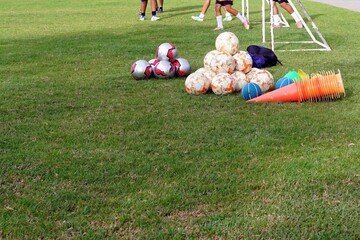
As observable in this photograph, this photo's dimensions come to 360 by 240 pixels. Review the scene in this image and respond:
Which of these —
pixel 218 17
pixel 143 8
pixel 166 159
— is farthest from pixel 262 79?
pixel 143 8

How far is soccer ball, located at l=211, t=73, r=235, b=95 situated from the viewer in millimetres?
7152

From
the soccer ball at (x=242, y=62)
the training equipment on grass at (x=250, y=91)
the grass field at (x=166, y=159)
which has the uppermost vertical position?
the soccer ball at (x=242, y=62)

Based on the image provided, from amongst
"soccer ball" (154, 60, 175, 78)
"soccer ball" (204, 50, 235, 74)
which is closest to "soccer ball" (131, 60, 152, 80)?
"soccer ball" (154, 60, 175, 78)

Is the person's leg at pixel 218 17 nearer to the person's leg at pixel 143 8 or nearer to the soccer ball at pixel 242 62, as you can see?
the person's leg at pixel 143 8

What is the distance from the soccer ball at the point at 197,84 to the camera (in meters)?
7.19

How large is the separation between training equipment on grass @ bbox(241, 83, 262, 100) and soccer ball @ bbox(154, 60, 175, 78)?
157 centimetres

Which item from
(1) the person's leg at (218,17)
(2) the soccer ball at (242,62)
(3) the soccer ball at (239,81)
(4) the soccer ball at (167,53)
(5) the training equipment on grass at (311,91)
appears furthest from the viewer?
(1) the person's leg at (218,17)

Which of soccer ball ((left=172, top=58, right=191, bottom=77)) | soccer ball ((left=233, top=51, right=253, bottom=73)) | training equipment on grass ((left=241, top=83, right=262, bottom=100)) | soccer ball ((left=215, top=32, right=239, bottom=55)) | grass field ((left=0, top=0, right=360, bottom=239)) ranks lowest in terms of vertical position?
grass field ((left=0, top=0, right=360, bottom=239))

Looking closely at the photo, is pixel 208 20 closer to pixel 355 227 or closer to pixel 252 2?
pixel 252 2

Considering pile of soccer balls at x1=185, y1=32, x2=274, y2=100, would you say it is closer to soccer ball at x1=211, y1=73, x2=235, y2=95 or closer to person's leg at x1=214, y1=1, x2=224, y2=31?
soccer ball at x1=211, y1=73, x2=235, y2=95

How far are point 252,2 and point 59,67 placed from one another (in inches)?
653

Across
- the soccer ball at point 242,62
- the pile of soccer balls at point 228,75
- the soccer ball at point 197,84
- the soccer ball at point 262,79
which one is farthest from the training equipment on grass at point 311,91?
the soccer ball at point 242,62

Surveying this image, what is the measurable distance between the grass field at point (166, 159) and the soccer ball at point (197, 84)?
0.12m

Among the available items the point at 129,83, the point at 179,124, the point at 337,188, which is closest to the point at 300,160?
the point at 337,188
